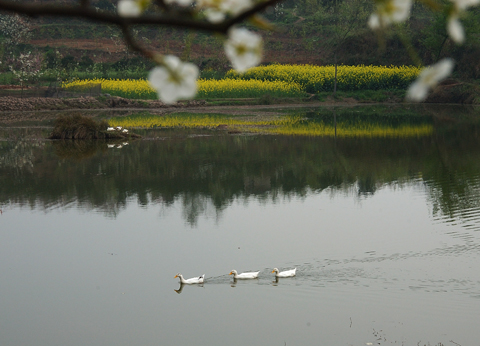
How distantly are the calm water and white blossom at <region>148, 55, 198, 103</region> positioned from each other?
5861mm

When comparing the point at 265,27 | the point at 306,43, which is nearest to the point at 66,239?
the point at 265,27

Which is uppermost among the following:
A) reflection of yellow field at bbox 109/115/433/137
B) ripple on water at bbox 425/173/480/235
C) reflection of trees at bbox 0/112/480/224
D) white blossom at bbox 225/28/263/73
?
white blossom at bbox 225/28/263/73

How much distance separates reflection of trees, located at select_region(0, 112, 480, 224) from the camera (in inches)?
547

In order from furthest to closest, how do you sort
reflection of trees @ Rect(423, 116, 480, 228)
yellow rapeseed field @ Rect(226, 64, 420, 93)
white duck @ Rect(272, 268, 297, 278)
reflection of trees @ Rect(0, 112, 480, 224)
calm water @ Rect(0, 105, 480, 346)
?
yellow rapeseed field @ Rect(226, 64, 420, 93) < reflection of trees @ Rect(0, 112, 480, 224) < reflection of trees @ Rect(423, 116, 480, 228) < white duck @ Rect(272, 268, 297, 278) < calm water @ Rect(0, 105, 480, 346)

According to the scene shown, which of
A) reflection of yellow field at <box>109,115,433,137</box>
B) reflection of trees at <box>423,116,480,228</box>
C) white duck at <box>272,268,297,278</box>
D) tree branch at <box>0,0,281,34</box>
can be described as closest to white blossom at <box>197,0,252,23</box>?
tree branch at <box>0,0,281,34</box>

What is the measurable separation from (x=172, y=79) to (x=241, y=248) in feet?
29.9

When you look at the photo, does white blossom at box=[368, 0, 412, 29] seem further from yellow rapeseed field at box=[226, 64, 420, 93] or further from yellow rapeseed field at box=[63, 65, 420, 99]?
yellow rapeseed field at box=[226, 64, 420, 93]

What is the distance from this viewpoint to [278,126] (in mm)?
26203

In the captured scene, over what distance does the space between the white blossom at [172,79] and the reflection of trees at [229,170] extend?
10.9 metres

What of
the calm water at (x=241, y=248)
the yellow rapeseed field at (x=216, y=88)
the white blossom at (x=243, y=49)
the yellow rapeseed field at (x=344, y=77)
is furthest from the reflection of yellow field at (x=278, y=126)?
the white blossom at (x=243, y=49)

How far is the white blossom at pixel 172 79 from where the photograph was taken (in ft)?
3.33

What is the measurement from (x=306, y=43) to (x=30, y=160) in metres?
36.8

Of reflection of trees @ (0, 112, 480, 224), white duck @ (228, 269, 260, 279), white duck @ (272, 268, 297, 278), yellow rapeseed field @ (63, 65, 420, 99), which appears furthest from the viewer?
yellow rapeseed field @ (63, 65, 420, 99)

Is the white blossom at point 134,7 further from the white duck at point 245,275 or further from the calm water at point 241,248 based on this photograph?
the white duck at point 245,275
